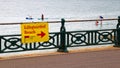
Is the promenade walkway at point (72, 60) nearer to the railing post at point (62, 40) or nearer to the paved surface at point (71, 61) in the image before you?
the paved surface at point (71, 61)

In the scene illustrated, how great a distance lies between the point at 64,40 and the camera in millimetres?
13836

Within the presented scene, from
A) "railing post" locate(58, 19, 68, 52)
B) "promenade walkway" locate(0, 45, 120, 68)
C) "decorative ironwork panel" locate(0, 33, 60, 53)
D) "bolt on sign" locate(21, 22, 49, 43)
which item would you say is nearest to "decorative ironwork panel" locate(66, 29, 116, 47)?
"railing post" locate(58, 19, 68, 52)

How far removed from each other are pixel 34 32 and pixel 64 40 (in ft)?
3.98

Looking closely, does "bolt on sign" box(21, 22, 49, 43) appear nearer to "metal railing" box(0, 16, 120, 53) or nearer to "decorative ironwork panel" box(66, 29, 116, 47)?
"metal railing" box(0, 16, 120, 53)

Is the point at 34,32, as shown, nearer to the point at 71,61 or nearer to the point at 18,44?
the point at 18,44

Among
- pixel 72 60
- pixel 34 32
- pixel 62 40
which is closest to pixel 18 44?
pixel 34 32

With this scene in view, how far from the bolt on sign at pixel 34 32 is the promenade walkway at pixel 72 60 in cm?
77

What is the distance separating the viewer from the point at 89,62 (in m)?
11.9

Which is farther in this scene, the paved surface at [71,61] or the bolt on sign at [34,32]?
the bolt on sign at [34,32]

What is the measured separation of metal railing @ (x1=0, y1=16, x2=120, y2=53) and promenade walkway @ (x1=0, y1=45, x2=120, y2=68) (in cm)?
64

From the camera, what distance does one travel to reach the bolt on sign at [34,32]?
13.1m

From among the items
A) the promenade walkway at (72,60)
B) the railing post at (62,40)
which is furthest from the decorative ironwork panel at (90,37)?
the promenade walkway at (72,60)

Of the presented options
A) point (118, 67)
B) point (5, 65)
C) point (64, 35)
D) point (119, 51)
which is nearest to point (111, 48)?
point (119, 51)

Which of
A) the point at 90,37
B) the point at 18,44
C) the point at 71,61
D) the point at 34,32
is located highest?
the point at 34,32
